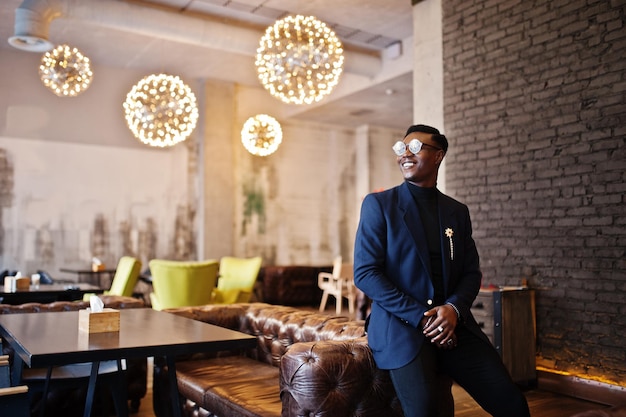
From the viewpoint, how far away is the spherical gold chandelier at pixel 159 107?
6.14 m

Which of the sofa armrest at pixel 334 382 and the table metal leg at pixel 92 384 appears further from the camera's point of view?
the table metal leg at pixel 92 384

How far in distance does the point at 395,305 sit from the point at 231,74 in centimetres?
950

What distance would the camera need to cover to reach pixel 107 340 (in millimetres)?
2516

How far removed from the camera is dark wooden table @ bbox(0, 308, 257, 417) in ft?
7.38

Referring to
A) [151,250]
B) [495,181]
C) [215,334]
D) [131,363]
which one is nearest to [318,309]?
[151,250]

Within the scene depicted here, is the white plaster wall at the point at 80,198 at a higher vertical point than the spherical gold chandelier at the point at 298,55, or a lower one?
lower

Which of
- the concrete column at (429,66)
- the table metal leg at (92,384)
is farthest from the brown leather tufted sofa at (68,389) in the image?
the concrete column at (429,66)

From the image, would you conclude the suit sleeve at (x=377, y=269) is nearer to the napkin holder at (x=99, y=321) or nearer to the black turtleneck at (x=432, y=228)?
the black turtleneck at (x=432, y=228)

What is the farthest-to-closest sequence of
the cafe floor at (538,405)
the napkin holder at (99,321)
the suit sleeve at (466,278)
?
the cafe floor at (538,405)
the napkin holder at (99,321)
the suit sleeve at (466,278)

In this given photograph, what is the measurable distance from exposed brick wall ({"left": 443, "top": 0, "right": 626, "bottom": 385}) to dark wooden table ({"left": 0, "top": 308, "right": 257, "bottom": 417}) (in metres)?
3.52

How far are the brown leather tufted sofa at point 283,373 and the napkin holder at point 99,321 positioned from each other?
2.39ft

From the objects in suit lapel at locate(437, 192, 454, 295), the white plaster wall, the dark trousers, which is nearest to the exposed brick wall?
suit lapel at locate(437, 192, 454, 295)

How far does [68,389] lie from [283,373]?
2211mm

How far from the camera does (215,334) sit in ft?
9.10
